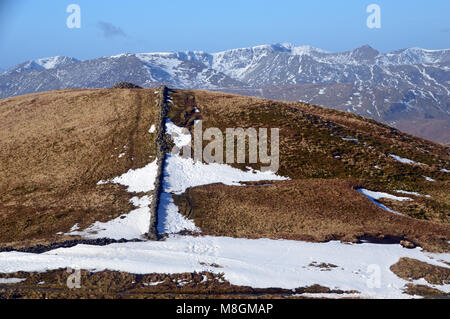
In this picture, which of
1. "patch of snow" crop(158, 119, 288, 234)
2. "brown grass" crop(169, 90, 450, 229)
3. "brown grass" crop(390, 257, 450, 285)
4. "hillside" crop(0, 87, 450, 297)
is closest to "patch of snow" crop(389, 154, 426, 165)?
"hillside" crop(0, 87, 450, 297)

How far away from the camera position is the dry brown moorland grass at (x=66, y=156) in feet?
131

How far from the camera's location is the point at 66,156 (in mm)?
55719

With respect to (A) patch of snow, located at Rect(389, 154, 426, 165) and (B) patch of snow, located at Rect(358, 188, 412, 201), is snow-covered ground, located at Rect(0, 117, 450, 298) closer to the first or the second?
(B) patch of snow, located at Rect(358, 188, 412, 201)

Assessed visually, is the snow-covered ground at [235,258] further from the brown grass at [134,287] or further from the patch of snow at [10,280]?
the patch of snow at [10,280]

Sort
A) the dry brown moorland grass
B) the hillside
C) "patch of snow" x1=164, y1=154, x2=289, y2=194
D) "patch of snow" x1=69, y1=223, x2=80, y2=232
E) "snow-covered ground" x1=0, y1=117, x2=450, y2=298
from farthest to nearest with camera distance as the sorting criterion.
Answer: "patch of snow" x1=164, y1=154, x2=289, y2=194 < the dry brown moorland grass < "patch of snow" x1=69, y1=223, x2=80, y2=232 < the hillside < "snow-covered ground" x1=0, y1=117, x2=450, y2=298

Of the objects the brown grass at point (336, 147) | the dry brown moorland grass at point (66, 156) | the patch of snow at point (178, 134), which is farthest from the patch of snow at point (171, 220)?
the patch of snow at point (178, 134)

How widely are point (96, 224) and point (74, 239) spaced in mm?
4331

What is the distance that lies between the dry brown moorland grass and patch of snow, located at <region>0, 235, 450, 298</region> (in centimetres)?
696

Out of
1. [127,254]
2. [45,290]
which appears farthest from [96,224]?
[45,290]

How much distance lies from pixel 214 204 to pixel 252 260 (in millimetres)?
13558

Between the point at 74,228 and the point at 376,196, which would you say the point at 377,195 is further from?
the point at 74,228

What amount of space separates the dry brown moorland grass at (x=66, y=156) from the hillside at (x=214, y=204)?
300 mm

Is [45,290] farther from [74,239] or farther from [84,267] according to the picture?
[74,239]

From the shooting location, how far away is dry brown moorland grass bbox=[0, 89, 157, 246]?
40062mm
